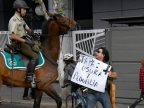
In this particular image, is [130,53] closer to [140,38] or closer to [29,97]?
Answer: [140,38]

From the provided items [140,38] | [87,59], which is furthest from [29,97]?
[87,59]

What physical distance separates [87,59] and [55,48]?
223cm

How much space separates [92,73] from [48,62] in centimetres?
242

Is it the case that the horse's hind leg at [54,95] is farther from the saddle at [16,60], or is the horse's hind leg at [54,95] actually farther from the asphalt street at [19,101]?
the asphalt street at [19,101]

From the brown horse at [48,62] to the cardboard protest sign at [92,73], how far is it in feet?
6.61

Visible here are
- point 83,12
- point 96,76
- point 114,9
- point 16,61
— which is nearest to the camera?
point 96,76

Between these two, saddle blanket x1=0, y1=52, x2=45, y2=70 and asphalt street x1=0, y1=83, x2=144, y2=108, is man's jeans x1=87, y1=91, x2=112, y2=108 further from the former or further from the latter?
asphalt street x1=0, y1=83, x2=144, y2=108

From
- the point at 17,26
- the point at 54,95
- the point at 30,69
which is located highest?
the point at 17,26

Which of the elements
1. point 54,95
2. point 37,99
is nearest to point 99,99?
point 54,95

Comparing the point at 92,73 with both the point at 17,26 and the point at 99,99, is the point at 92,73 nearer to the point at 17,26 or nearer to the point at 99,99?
the point at 99,99

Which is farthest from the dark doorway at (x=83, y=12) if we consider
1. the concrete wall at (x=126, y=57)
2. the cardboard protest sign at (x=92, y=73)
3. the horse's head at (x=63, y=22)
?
the cardboard protest sign at (x=92, y=73)

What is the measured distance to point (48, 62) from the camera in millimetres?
11195

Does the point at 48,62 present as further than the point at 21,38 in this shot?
Yes

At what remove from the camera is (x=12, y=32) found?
10.8m
